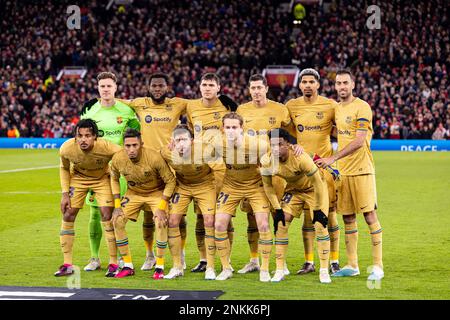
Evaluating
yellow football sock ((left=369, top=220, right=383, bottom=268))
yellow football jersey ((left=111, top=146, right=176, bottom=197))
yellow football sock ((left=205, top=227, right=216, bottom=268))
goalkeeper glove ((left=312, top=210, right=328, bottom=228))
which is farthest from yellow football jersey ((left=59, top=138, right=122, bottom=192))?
yellow football sock ((left=369, top=220, right=383, bottom=268))

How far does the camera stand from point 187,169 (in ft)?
31.3

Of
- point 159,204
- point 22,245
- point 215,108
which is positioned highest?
point 215,108

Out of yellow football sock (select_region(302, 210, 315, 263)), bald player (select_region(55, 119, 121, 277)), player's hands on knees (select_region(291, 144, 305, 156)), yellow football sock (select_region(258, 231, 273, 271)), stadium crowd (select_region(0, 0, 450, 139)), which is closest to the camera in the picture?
player's hands on knees (select_region(291, 144, 305, 156))

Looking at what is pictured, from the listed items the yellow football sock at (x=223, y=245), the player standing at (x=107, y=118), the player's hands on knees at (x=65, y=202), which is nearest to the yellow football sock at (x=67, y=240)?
the player's hands on knees at (x=65, y=202)

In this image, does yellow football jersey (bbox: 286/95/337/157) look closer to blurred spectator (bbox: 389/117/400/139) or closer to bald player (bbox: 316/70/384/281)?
bald player (bbox: 316/70/384/281)

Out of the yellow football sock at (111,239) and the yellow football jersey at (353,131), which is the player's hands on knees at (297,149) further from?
the yellow football sock at (111,239)

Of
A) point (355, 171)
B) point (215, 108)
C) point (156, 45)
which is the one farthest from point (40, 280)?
point (156, 45)

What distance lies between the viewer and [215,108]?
33.8 ft

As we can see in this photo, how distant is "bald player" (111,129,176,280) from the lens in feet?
30.9

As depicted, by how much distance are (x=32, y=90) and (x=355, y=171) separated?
32.3 meters

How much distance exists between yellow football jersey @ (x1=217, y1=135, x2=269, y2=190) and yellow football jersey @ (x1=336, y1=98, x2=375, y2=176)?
3.28 ft

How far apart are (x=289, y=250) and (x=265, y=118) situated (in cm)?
254
